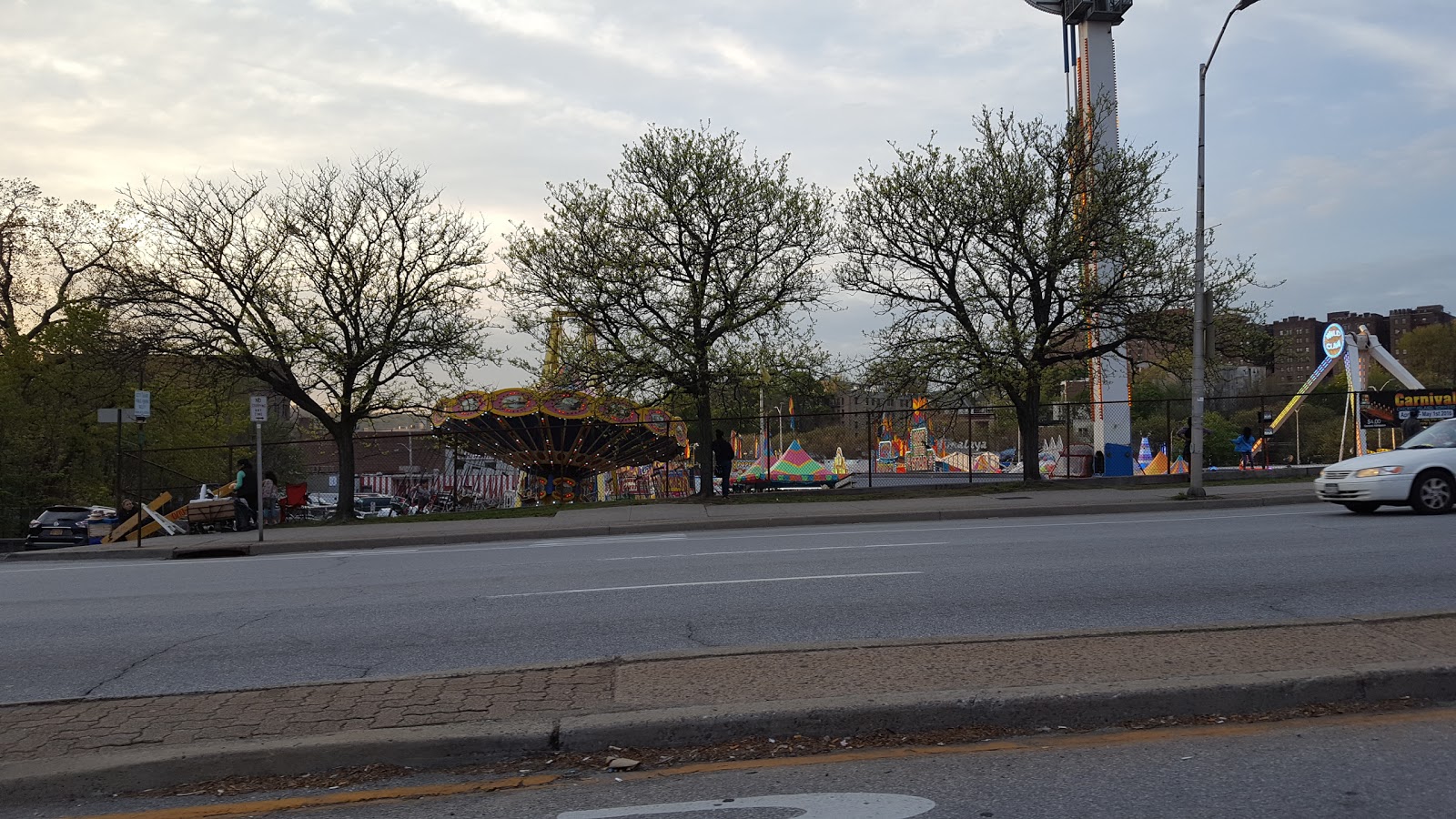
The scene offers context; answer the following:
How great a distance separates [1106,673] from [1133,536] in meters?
8.99

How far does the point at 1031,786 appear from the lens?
183 inches

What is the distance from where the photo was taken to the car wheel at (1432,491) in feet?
51.9

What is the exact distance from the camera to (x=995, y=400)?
30.1 meters

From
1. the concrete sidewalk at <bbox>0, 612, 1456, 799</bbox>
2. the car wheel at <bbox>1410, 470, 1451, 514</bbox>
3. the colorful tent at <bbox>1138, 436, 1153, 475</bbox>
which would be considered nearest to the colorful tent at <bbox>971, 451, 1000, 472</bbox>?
the car wheel at <bbox>1410, 470, 1451, 514</bbox>

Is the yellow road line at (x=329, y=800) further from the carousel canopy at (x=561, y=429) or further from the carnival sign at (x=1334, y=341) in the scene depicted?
the carnival sign at (x=1334, y=341)

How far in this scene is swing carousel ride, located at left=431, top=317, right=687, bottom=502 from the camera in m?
27.3

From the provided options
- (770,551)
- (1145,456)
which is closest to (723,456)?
(770,551)

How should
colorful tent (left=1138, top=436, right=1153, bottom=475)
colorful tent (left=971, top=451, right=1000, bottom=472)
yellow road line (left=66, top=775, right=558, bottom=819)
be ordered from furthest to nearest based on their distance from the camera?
colorful tent (left=1138, top=436, right=1153, bottom=475)
colorful tent (left=971, top=451, right=1000, bottom=472)
yellow road line (left=66, top=775, right=558, bottom=819)

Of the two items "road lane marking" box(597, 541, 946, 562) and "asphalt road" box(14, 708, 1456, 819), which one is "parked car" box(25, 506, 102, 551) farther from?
"asphalt road" box(14, 708, 1456, 819)

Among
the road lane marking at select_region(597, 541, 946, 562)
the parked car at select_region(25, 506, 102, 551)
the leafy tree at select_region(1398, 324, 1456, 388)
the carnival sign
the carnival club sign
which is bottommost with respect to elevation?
the parked car at select_region(25, 506, 102, 551)

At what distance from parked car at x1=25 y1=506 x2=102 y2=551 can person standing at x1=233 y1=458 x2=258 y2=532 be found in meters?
4.72

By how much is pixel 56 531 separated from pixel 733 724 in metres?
26.2

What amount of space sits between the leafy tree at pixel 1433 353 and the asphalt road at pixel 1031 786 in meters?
89.0

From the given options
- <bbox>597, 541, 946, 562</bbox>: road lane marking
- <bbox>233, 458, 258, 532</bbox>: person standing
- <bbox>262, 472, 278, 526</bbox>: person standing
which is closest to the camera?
<bbox>597, 541, 946, 562</bbox>: road lane marking
